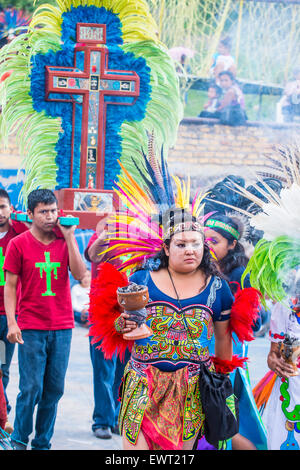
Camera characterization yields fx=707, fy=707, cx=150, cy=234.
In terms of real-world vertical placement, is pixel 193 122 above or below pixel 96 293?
above

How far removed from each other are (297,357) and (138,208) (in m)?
1.12

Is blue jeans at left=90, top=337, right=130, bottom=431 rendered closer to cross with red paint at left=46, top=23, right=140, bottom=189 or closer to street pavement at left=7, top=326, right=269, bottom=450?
street pavement at left=7, top=326, right=269, bottom=450

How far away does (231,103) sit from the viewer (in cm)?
1236

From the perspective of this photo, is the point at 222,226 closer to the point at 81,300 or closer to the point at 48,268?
the point at 48,268

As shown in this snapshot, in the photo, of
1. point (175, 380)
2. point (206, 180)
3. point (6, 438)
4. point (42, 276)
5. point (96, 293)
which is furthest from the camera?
point (206, 180)

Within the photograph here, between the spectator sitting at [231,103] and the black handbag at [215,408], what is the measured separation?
938cm

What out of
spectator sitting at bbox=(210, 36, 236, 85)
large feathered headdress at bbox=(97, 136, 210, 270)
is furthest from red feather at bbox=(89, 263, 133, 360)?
spectator sitting at bbox=(210, 36, 236, 85)

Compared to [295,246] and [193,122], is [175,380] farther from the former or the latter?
[193,122]

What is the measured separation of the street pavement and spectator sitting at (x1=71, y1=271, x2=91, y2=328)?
2.63ft

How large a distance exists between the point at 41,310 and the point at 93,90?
1.61 metres

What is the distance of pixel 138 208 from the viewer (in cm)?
368

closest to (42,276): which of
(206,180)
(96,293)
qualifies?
(96,293)

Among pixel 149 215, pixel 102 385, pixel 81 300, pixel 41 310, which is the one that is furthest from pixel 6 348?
pixel 81 300

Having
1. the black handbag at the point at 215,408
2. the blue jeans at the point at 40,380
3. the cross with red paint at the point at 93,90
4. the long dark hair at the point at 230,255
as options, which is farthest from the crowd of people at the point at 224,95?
the black handbag at the point at 215,408
